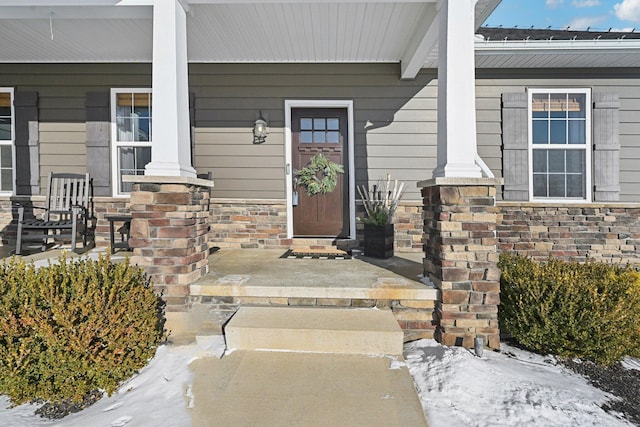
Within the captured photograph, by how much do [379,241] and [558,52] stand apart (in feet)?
10.1

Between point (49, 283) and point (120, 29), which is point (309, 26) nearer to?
point (120, 29)

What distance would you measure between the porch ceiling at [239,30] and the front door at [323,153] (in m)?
0.71

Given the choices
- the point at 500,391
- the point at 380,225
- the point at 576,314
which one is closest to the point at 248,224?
the point at 380,225

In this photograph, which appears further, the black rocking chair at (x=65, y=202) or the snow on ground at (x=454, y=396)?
the black rocking chair at (x=65, y=202)

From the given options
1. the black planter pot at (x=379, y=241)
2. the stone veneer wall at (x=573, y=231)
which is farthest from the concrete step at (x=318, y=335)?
the stone veneer wall at (x=573, y=231)

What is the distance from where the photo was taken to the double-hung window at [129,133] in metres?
4.63

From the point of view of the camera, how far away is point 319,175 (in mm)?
4648

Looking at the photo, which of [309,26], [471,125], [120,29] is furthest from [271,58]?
[471,125]

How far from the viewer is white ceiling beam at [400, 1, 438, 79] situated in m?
3.22

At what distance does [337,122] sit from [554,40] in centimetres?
271

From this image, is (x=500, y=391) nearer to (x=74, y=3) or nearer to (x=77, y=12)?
(x=74, y=3)

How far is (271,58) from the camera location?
4.44 m

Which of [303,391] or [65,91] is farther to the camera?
[65,91]

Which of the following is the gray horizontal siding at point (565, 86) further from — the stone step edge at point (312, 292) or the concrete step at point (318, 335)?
the concrete step at point (318, 335)
